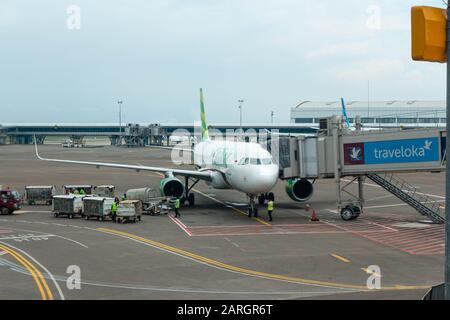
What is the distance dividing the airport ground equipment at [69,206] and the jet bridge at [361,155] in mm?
15666

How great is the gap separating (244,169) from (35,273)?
18378 mm

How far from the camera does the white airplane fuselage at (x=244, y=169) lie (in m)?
38.2

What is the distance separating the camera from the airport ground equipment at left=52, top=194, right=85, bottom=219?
4162 centimetres

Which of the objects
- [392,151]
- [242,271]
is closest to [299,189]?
[392,151]

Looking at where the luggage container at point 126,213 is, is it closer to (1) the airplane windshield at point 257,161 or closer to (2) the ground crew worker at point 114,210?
(2) the ground crew worker at point 114,210

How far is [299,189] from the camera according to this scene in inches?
1853

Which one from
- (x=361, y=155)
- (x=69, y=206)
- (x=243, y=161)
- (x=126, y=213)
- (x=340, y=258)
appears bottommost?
(x=340, y=258)

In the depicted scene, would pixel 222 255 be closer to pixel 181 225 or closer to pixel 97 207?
pixel 181 225

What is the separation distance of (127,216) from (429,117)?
568ft

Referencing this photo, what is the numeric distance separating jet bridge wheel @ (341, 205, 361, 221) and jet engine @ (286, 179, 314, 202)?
6.85 m

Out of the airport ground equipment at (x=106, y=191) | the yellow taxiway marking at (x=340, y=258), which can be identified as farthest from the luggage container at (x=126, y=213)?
the yellow taxiway marking at (x=340, y=258)

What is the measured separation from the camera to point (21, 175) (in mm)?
80375

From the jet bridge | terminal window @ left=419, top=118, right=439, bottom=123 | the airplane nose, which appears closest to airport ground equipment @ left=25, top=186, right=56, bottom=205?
the airplane nose

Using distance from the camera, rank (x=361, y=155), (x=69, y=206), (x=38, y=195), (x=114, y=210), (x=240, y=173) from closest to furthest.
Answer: (x=361, y=155) → (x=240, y=173) → (x=114, y=210) → (x=69, y=206) → (x=38, y=195)
